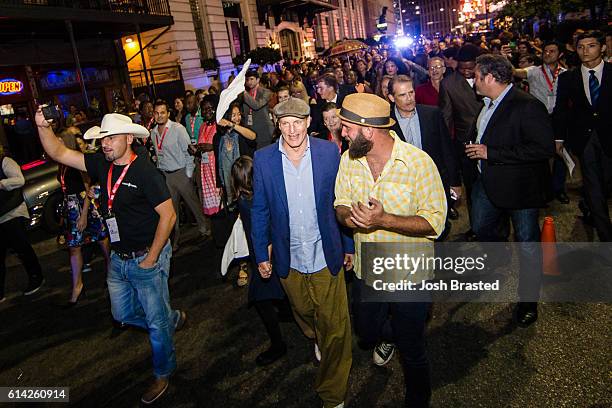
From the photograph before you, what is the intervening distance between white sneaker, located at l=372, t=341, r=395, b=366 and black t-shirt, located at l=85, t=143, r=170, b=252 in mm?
2114

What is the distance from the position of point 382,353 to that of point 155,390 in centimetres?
195

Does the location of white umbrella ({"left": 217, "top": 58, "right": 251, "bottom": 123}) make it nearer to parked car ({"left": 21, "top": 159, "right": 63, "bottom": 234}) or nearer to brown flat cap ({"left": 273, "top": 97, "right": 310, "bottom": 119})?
brown flat cap ({"left": 273, "top": 97, "right": 310, "bottom": 119})

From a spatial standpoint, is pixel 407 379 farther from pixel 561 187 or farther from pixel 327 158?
pixel 561 187

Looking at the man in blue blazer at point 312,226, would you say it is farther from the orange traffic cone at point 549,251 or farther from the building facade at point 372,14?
the building facade at point 372,14

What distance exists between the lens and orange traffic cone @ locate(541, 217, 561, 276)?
4.48 meters

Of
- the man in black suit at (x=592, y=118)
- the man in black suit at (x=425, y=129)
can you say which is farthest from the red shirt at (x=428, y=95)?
the man in black suit at (x=425, y=129)

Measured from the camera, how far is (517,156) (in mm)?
3574

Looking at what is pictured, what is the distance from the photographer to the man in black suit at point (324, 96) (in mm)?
6184

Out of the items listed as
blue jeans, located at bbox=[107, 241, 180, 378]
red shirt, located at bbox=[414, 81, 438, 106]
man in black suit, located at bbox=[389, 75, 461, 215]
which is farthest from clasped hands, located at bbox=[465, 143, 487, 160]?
red shirt, located at bbox=[414, 81, 438, 106]

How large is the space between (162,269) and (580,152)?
4.54 metres

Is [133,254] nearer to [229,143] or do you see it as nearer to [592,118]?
[229,143]

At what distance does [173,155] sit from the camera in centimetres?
655

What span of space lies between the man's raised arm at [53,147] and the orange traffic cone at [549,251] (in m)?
4.62

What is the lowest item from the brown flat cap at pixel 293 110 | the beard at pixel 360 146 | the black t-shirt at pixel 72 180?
the black t-shirt at pixel 72 180
